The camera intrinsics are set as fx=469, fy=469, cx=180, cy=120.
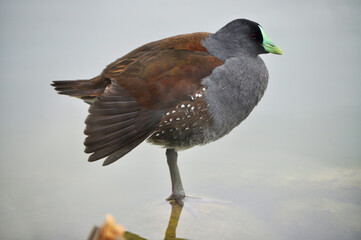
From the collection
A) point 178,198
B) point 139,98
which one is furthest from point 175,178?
point 139,98

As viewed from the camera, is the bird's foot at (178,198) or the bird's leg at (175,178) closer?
the bird's leg at (175,178)

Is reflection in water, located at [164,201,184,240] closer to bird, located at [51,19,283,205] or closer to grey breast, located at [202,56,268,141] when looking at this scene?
bird, located at [51,19,283,205]

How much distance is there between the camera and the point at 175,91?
10.8ft

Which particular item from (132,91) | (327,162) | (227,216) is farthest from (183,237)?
(327,162)

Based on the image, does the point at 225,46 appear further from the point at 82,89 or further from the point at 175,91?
the point at 82,89

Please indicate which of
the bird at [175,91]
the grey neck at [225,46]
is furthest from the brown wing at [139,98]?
the grey neck at [225,46]

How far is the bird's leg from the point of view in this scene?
3.89 meters

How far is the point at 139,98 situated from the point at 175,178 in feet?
3.12

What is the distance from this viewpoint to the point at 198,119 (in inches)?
133

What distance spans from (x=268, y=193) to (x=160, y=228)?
1.06 m

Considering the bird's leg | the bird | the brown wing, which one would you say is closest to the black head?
the bird

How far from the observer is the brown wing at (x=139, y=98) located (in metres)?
3.23

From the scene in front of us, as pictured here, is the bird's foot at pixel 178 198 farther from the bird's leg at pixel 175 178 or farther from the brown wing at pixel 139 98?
the brown wing at pixel 139 98

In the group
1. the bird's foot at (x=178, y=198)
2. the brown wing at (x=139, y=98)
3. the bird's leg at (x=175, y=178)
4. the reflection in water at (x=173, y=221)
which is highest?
the brown wing at (x=139, y=98)
